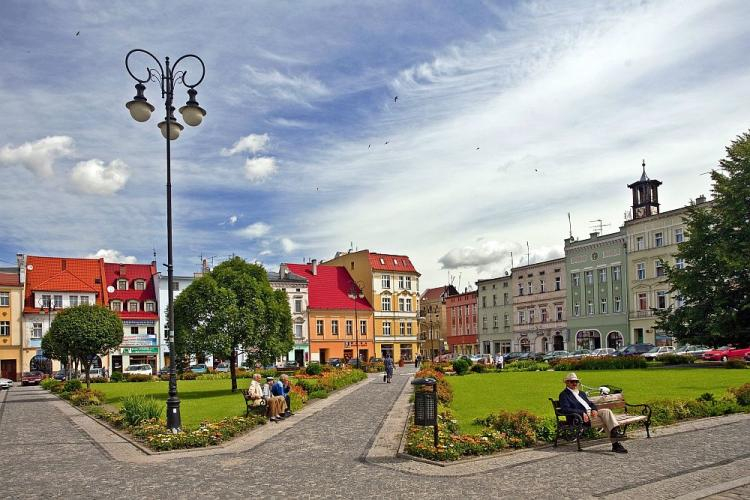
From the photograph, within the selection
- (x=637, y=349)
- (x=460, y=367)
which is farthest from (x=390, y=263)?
(x=460, y=367)

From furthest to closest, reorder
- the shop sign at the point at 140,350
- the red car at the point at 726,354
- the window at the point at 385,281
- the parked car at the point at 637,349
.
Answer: the window at the point at 385,281 < the shop sign at the point at 140,350 < the parked car at the point at 637,349 < the red car at the point at 726,354

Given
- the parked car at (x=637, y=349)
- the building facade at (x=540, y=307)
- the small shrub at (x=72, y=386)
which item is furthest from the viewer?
the building facade at (x=540, y=307)

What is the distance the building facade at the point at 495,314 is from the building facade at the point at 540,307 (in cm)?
135

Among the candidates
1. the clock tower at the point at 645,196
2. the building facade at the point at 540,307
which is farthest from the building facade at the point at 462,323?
the clock tower at the point at 645,196

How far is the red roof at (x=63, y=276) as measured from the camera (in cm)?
6450

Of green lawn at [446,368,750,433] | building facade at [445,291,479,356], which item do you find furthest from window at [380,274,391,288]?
green lawn at [446,368,750,433]

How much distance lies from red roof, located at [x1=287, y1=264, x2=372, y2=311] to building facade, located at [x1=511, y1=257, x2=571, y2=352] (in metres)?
17.5

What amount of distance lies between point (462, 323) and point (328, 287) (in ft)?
72.1

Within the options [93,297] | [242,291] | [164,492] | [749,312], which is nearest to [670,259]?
[749,312]

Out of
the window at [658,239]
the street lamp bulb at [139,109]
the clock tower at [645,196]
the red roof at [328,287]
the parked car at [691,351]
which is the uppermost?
the clock tower at [645,196]

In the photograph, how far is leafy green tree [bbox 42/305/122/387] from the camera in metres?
37.3

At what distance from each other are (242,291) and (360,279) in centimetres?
4974

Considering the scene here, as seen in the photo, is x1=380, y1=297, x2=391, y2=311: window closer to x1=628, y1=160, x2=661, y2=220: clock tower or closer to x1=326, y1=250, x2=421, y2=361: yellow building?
x1=326, y1=250, x2=421, y2=361: yellow building

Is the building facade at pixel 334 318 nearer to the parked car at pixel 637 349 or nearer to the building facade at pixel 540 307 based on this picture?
the building facade at pixel 540 307
